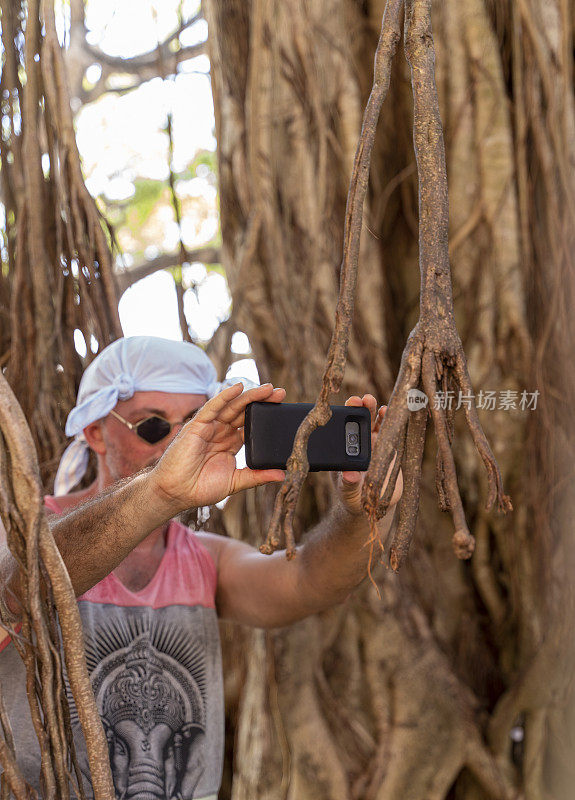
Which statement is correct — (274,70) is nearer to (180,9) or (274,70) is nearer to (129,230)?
(180,9)

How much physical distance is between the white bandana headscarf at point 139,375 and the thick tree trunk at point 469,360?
483 millimetres

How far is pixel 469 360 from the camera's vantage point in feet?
6.00

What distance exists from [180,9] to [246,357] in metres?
0.99

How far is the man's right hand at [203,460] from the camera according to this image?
92 cm

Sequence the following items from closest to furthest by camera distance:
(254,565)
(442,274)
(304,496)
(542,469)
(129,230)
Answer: (442,274), (254,565), (542,469), (304,496), (129,230)

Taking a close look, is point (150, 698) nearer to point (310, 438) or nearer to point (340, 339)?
point (310, 438)

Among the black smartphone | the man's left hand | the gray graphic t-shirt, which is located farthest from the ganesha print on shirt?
the black smartphone

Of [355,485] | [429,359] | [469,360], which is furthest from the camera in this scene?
[469,360]

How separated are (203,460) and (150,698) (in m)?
0.48

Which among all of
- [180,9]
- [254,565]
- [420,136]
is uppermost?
[180,9]

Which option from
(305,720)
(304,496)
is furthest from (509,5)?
(305,720)

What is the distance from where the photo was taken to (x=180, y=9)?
101 inches

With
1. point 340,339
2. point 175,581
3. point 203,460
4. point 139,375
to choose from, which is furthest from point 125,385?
point 340,339

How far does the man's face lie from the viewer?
1329 mm
